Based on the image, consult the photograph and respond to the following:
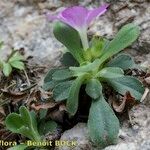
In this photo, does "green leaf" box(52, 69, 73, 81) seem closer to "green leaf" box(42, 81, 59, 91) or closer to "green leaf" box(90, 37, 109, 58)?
"green leaf" box(42, 81, 59, 91)

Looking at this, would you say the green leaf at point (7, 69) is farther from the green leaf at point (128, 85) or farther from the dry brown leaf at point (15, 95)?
the green leaf at point (128, 85)

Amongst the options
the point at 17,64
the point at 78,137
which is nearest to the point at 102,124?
the point at 78,137

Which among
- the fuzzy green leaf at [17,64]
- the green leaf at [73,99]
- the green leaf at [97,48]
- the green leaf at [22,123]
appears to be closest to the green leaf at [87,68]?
the green leaf at [73,99]

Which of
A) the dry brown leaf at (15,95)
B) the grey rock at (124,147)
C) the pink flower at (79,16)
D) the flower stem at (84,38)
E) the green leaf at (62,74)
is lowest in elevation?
the dry brown leaf at (15,95)

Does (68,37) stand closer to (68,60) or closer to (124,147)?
(68,60)

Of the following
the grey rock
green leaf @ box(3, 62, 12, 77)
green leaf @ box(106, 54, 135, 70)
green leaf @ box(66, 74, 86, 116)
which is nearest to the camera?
the grey rock

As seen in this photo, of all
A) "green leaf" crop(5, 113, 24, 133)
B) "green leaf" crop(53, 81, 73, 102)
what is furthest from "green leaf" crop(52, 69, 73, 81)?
"green leaf" crop(5, 113, 24, 133)

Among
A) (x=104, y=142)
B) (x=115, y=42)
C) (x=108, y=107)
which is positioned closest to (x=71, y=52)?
(x=115, y=42)
